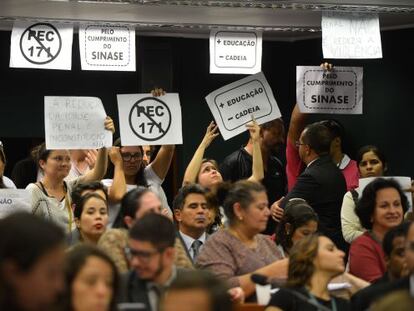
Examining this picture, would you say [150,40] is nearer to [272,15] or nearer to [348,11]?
[272,15]

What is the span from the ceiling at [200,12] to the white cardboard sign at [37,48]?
20 cm

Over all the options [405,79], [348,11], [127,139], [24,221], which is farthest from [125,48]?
[24,221]

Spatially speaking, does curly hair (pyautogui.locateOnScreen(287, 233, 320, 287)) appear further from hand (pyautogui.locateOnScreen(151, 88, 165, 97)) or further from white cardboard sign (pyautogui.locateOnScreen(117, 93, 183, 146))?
hand (pyautogui.locateOnScreen(151, 88, 165, 97))

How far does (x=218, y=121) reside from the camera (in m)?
8.88

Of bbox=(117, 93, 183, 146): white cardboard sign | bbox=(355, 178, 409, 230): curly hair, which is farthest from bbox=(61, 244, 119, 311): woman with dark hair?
bbox=(117, 93, 183, 146): white cardboard sign

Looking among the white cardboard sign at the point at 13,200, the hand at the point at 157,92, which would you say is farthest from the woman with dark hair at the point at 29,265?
the hand at the point at 157,92

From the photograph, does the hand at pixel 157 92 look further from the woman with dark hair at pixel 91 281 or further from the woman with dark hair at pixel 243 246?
the woman with dark hair at pixel 91 281

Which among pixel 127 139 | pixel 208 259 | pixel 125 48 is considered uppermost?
pixel 125 48

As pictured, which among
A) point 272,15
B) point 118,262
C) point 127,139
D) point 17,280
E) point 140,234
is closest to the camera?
point 17,280

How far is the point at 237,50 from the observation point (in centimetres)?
934

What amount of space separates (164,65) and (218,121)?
2.75 meters

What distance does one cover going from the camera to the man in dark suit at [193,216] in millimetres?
7527

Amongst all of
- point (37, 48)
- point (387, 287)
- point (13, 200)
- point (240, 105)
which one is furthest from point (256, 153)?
point (387, 287)

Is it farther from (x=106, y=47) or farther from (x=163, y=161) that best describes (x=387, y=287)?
(x=106, y=47)
